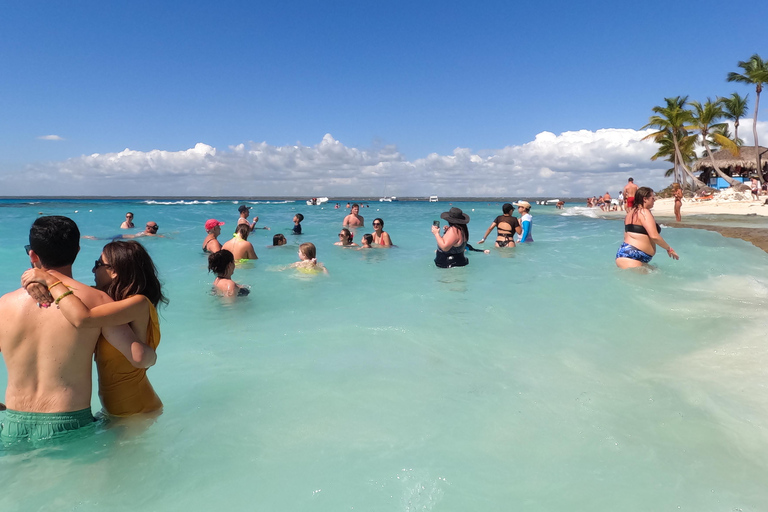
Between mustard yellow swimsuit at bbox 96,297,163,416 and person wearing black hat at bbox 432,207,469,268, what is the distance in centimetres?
669

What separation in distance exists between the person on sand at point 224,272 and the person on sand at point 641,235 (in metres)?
6.37

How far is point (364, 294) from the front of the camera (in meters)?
7.50

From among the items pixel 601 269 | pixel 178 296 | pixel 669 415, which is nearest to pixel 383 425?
pixel 669 415

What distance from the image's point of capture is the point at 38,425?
2578 mm

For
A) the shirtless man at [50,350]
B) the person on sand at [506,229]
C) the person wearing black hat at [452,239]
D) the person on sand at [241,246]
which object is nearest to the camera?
the shirtless man at [50,350]

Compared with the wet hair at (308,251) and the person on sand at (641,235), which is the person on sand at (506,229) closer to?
the person on sand at (641,235)

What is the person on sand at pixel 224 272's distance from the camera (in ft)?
20.1

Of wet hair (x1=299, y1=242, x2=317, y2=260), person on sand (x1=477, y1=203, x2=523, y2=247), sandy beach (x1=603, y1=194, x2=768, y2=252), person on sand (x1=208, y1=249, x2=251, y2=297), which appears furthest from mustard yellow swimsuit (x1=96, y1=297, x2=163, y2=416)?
sandy beach (x1=603, y1=194, x2=768, y2=252)

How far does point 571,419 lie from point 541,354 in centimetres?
134

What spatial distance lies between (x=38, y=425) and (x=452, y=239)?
293 inches

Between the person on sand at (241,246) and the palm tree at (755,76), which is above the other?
the palm tree at (755,76)

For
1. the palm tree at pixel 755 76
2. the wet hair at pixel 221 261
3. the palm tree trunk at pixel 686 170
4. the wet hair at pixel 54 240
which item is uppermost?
the palm tree at pixel 755 76

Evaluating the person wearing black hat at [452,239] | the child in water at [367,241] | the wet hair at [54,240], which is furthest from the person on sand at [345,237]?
the wet hair at [54,240]

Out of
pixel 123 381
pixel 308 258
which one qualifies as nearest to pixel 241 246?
pixel 308 258
